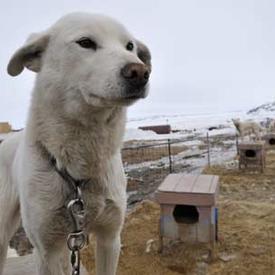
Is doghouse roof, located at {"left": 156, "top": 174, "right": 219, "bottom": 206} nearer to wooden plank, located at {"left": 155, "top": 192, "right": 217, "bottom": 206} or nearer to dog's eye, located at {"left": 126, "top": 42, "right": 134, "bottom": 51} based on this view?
wooden plank, located at {"left": 155, "top": 192, "right": 217, "bottom": 206}

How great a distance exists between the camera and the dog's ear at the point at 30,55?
1750 millimetres

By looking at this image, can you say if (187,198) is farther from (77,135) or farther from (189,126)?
(189,126)

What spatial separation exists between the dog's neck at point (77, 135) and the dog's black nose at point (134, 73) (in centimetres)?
27

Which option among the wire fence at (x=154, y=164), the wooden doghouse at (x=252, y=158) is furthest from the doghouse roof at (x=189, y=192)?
the wooden doghouse at (x=252, y=158)

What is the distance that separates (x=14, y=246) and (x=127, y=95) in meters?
3.69

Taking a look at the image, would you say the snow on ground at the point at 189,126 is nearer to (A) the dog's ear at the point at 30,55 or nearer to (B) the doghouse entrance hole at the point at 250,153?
(B) the doghouse entrance hole at the point at 250,153

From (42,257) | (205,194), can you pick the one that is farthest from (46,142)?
(205,194)

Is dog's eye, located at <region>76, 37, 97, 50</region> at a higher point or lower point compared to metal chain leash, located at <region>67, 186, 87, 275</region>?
higher

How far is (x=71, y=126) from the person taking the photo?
1.74m

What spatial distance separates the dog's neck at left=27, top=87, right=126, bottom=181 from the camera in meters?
1.73

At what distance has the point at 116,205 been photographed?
6.12ft

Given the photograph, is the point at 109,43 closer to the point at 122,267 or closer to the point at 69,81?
the point at 69,81

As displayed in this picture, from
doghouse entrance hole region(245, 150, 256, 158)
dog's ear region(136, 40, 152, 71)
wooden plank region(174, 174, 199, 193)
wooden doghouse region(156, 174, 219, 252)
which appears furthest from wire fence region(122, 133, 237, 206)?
dog's ear region(136, 40, 152, 71)

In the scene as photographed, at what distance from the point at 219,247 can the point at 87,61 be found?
3355 millimetres
